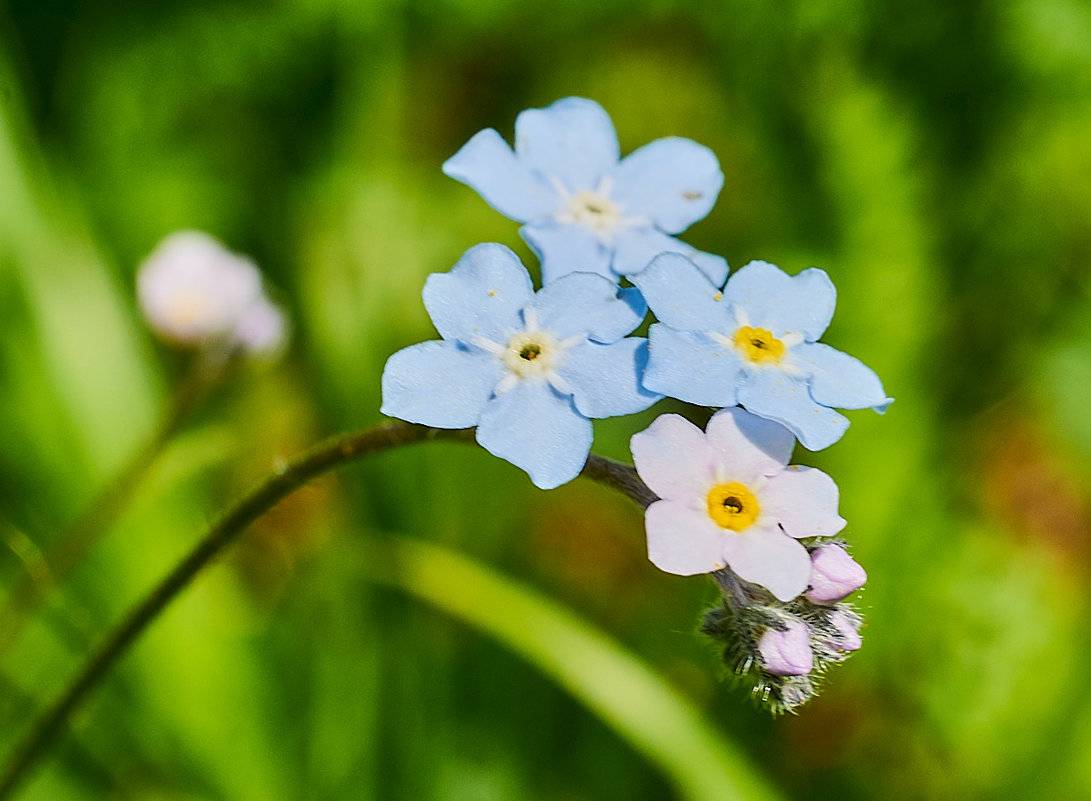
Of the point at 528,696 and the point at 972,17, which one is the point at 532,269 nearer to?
the point at 528,696

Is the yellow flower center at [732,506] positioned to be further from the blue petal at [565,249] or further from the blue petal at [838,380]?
the blue petal at [565,249]

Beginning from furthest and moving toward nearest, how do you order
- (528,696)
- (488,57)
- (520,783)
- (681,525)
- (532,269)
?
(488,57)
(532,269)
(528,696)
(520,783)
(681,525)

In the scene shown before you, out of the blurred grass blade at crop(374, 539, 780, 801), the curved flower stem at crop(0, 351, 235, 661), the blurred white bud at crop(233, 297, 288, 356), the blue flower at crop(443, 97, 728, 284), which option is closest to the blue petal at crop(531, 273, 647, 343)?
the blue flower at crop(443, 97, 728, 284)

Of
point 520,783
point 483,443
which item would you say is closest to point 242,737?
point 520,783

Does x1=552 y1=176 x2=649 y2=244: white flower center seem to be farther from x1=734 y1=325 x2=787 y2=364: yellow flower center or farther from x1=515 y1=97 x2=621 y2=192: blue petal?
x1=734 y1=325 x2=787 y2=364: yellow flower center

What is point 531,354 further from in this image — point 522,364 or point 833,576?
point 833,576

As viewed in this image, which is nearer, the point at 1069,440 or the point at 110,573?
the point at 110,573
